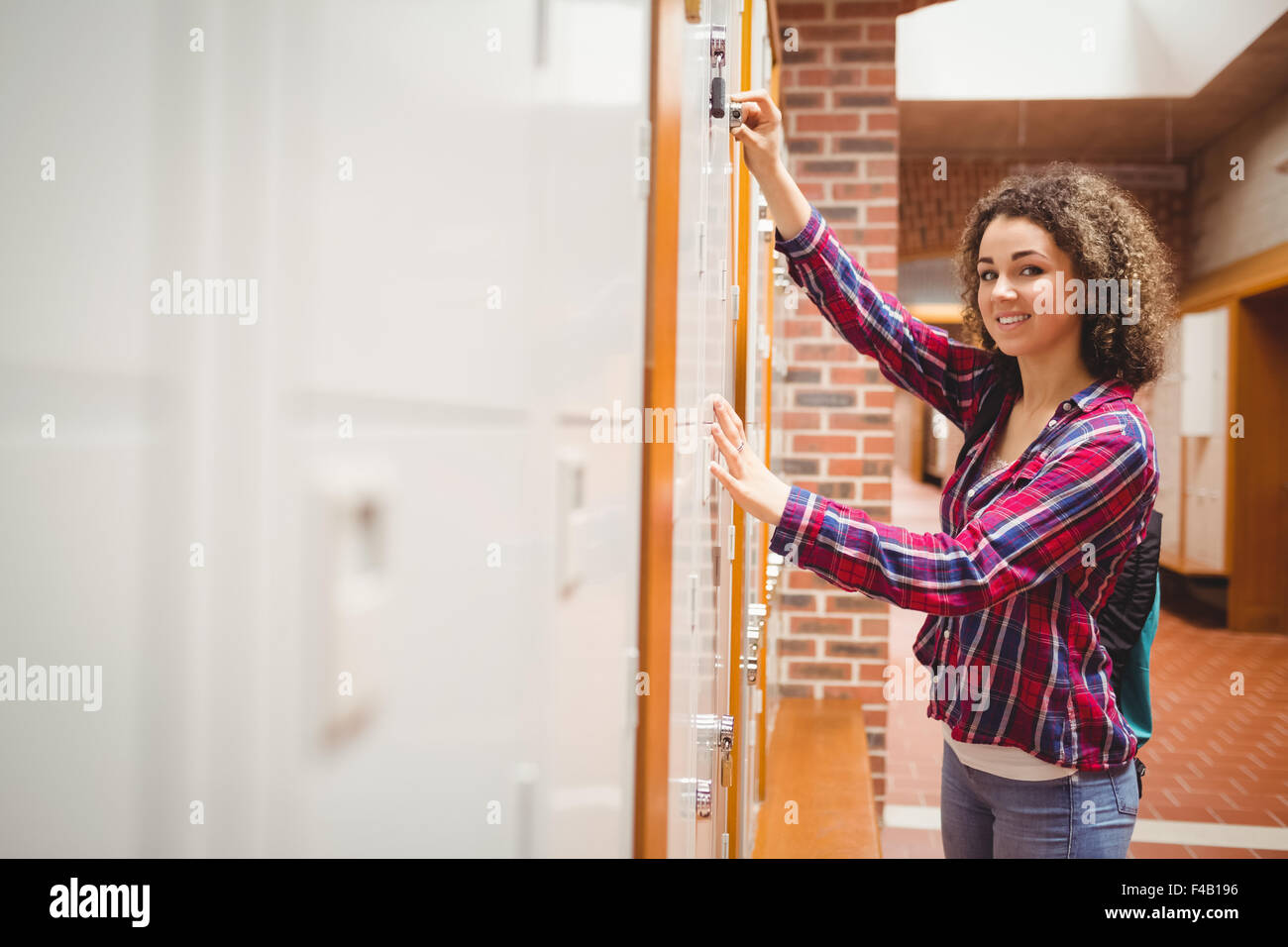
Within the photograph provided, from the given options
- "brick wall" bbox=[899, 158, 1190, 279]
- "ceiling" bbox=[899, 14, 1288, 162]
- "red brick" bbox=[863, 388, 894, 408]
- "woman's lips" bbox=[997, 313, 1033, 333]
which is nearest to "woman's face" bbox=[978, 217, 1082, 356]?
"woman's lips" bbox=[997, 313, 1033, 333]

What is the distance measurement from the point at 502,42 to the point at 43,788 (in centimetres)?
38

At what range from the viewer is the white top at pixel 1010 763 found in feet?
4.05

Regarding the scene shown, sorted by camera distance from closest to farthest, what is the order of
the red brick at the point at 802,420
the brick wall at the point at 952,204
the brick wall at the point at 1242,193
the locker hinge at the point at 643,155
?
1. the locker hinge at the point at 643,155
2. the red brick at the point at 802,420
3. the brick wall at the point at 1242,193
4. the brick wall at the point at 952,204

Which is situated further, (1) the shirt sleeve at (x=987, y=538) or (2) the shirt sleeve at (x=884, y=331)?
(2) the shirt sleeve at (x=884, y=331)

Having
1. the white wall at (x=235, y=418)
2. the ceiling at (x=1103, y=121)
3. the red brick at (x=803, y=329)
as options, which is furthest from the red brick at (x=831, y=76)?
the ceiling at (x=1103, y=121)

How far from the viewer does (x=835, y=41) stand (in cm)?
275

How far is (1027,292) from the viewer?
1.27 metres

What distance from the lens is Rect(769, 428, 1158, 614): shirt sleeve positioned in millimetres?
1067

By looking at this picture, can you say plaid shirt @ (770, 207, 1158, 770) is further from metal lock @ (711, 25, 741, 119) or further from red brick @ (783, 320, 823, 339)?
red brick @ (783, 320, 823, 339)

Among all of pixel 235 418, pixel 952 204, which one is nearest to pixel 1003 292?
pixel 235 418

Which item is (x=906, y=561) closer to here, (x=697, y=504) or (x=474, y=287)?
(x=697, y=504)

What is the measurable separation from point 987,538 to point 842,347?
1777 mm

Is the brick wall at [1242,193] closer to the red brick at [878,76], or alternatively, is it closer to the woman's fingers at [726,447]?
the red brick at [878,76]

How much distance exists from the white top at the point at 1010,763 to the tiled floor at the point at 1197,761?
138 centimetres
